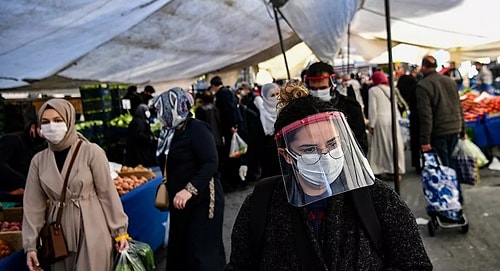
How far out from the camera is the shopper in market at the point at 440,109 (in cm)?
540

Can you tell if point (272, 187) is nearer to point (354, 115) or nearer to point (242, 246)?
point (242, 246)

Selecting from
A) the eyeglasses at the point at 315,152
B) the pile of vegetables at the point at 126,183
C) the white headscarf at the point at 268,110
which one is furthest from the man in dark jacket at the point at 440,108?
the eyeglasses at the point at 315,152

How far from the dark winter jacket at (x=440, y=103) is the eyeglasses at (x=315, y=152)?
4041 mm

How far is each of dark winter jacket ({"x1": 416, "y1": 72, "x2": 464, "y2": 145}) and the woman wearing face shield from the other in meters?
4.01

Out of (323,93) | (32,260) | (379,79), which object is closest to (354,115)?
(323,93)

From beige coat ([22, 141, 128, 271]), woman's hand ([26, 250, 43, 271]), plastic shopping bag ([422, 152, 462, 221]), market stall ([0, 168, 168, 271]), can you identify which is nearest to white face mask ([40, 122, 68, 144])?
beige coat ([22, 141, 128, 271])

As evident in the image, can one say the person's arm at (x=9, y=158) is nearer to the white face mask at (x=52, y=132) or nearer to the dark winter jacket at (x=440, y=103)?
the white face mask at (x=52, y=132)

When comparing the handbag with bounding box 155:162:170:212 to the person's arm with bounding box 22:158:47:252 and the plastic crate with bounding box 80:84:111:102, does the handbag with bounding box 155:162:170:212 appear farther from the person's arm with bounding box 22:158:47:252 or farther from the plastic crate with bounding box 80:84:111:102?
the plastic crate with bounding box 80:84:111:102

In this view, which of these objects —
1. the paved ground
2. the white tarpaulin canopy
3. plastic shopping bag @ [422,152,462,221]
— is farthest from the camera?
plastic shopping bag @ [422,152,462,221]

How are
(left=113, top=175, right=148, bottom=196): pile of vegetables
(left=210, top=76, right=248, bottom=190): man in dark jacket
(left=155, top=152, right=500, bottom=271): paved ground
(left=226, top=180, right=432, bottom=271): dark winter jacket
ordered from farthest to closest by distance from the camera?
(left=210, top=76, right=248, bottom=190): man in dark jacket → (left=113, top=175, right=148, bottom=196): pile of vegetables → (left=155, top=152, right=500, bottom=271): paved ground → (left=226, top=180, right=432, bottom=271): dark winter jacket

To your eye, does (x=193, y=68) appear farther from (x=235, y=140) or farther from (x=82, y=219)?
(x=82, y=219)

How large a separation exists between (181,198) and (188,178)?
21 centimetres

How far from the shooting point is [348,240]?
1.59 meters

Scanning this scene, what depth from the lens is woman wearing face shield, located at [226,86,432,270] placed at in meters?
1.59
